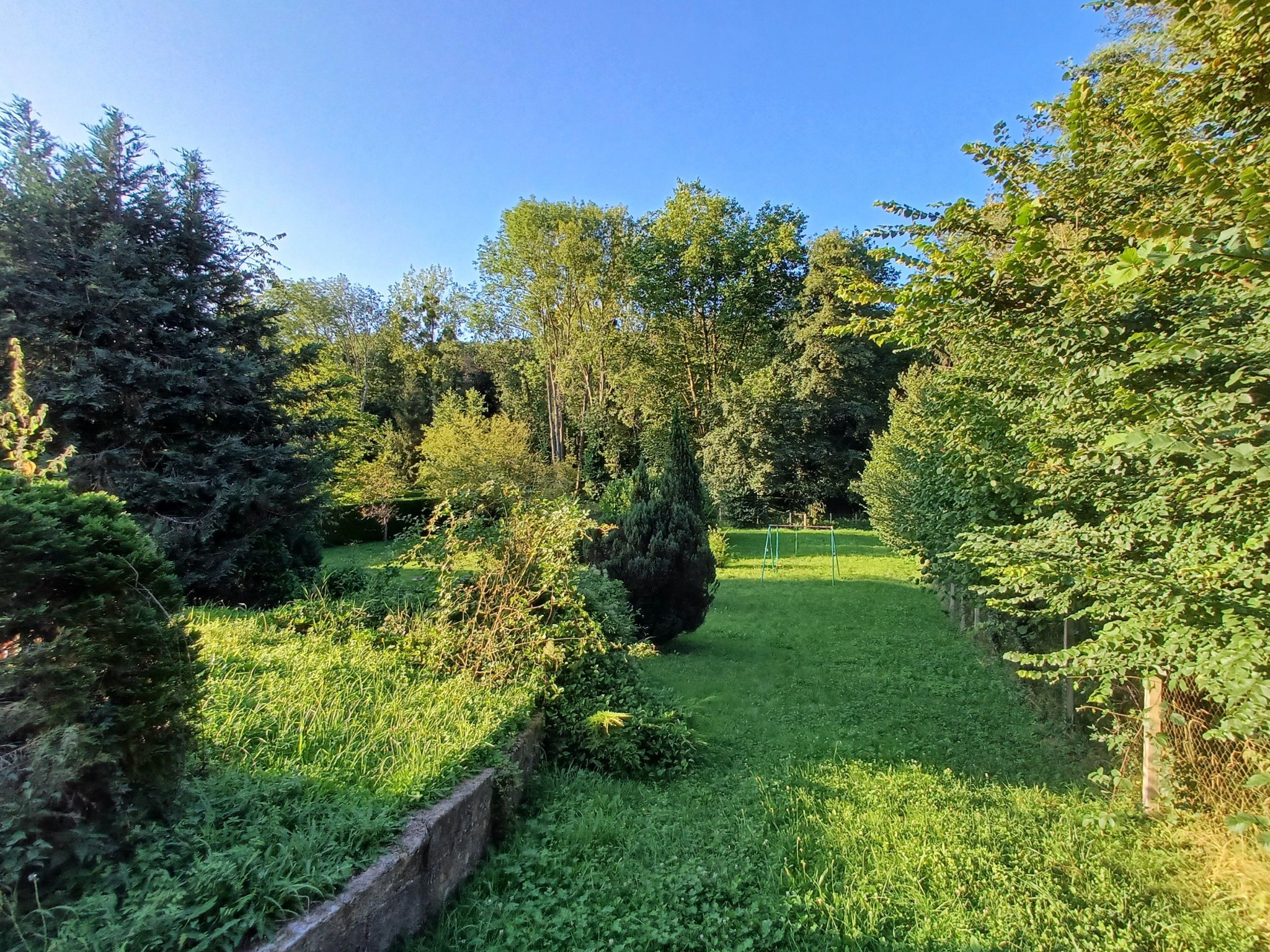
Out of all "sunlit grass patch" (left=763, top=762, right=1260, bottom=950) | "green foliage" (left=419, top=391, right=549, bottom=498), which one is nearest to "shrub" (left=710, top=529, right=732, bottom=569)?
"green foliage" (left=419, top=391, right=549, bottom=498)

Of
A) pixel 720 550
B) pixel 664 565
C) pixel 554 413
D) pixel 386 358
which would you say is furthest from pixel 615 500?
pixel 386 358

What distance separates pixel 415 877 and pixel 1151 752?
396cm

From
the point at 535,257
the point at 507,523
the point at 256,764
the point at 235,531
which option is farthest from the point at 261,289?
the point at 535,257

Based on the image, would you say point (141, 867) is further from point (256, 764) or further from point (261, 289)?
point (261, 289)

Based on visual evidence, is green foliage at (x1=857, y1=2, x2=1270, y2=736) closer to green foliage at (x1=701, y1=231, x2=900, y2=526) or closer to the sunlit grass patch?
the sunlit grass patch

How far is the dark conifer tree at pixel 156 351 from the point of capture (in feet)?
20.8

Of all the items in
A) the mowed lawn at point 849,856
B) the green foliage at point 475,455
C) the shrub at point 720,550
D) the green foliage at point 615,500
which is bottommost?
the mowed lawn at point 849,856

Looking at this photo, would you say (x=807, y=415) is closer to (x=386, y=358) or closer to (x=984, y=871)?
(x=386, y=358)

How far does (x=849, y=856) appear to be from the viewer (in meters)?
2.91

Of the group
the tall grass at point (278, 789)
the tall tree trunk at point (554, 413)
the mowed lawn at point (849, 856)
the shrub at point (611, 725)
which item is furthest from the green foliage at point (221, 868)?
the tall tree trunk at point (554, 413)

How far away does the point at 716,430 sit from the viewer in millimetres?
26703

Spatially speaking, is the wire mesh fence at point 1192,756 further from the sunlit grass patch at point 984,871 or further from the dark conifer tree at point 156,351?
the dark conifer tree at point 156,351

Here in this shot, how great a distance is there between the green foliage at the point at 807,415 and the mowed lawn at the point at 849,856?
20.5 m

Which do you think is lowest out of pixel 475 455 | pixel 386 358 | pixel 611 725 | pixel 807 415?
pixel 611 725
